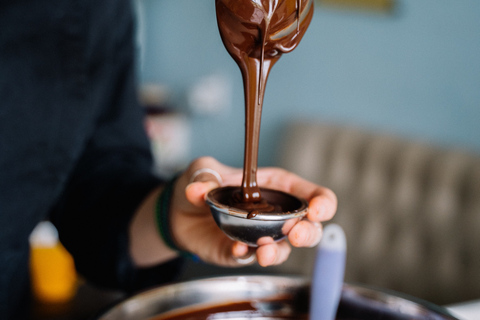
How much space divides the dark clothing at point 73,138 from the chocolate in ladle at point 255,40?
43cm

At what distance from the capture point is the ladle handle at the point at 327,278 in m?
0.73

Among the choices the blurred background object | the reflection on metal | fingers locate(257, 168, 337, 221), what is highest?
the reflection on metal

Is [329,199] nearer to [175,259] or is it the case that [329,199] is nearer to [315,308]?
[315,308]

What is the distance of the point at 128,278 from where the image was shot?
3.34 feet

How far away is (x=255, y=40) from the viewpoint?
593 mm

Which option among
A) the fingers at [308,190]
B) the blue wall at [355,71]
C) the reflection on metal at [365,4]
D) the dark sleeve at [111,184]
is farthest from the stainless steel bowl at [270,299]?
the reflection on metal at [365,4]

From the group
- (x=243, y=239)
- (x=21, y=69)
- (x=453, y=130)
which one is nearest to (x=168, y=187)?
(x=243, y=239)

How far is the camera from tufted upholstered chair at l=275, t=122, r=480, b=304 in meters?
1.62

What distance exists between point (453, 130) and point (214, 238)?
1401 mm

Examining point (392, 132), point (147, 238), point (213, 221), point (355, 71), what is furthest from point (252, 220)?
point (355, 71)

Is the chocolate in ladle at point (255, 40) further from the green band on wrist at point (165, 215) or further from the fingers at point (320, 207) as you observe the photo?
the green band on wrist at point (165, 215)

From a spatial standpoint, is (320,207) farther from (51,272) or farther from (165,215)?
(51,272)

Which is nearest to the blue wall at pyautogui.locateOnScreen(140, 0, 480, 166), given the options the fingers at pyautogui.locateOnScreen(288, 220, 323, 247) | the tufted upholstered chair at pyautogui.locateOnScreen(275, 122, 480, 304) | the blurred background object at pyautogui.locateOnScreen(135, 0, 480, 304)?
the blurred background object at pyautogui.locateOnScreen(135, 0, 480, 304)

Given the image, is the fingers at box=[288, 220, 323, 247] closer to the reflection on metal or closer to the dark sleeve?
the dark sleeve
